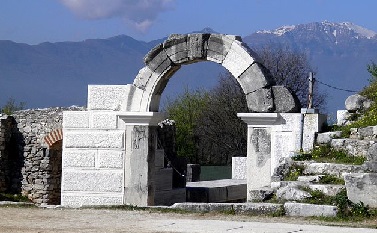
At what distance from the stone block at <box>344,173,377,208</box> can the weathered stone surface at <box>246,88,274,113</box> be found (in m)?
2.79

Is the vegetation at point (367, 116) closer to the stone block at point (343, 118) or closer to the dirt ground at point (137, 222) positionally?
the stone block at point (343, 118)

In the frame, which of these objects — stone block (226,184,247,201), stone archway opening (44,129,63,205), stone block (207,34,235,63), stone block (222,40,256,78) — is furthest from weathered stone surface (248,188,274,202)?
stone archway opening (44,129,63,205)

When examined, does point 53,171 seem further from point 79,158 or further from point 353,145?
point 353,145

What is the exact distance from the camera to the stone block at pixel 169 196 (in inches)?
749

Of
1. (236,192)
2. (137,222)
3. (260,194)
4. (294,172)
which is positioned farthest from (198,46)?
(236,192)

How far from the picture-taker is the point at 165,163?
2089cm

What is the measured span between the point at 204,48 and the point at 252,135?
2031mm

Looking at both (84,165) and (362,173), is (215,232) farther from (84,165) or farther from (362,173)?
(84,165)

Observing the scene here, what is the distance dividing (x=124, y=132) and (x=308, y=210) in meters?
4.81

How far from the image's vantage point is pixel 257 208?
49.0 feet

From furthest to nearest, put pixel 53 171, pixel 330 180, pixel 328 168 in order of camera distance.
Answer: pixel 53 171
pixel 328 168
pixel 330 180

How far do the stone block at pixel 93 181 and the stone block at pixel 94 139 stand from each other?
0.56m

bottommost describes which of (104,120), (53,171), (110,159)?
(53,171)

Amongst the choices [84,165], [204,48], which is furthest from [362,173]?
[84,165]
